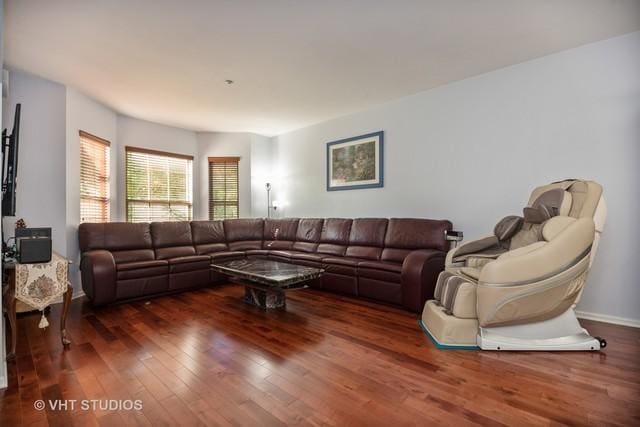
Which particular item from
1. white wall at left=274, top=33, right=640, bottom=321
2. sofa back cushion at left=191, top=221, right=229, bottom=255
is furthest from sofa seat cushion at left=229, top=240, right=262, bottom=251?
white wall at left=274, top=33, right=640, bottom=321

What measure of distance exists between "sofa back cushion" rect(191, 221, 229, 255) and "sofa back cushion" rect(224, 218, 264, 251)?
4.6 inches

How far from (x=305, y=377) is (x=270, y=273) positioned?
4.61 feet

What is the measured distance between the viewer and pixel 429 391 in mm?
1805

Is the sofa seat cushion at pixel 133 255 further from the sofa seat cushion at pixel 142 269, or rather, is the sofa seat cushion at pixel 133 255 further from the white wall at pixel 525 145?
the white wall at pixel 525 145

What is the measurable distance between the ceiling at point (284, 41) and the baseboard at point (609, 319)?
2642 mm

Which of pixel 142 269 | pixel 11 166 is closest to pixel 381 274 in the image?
pixel 142 269

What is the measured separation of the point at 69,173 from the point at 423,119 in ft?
15.1

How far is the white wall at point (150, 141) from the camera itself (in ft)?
16.0

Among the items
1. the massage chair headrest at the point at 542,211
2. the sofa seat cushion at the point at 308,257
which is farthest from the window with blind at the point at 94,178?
the massage chair headrest at the point at 542,211

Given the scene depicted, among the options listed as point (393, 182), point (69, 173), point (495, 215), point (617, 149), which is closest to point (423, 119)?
point (393, 182)

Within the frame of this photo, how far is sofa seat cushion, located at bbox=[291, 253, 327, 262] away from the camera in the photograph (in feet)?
13.9

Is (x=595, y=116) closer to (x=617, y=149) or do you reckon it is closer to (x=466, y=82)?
(x=617, y=149)

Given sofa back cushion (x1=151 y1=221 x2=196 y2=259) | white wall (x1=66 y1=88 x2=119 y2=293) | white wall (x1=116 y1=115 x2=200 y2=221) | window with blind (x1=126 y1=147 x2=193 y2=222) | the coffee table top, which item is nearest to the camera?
the coffee table top

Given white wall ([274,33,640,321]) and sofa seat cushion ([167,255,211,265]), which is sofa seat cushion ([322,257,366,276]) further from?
sofa seat cushion ([167,255,211,265])
